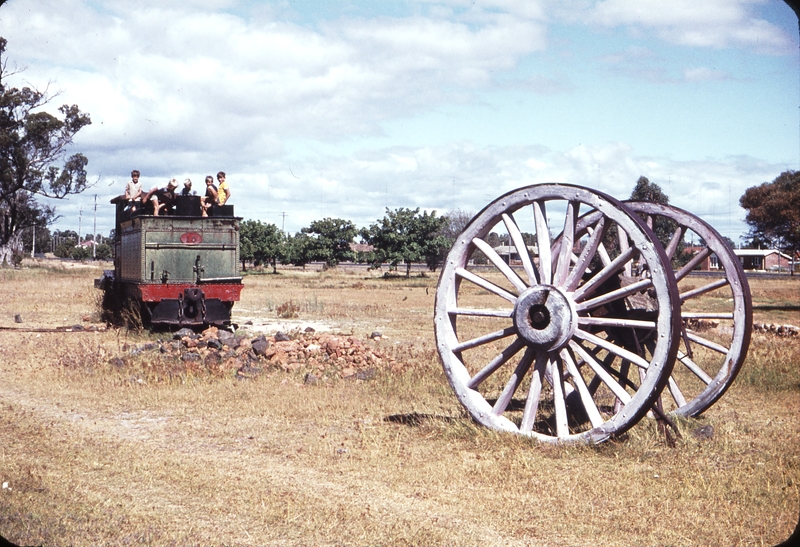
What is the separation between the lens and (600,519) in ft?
16.3

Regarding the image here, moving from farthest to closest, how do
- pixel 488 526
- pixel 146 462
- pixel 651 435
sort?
pixel 651 435, pixel 146 462, pixel 488 526

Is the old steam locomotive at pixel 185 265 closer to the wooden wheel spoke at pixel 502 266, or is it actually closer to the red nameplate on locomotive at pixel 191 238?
the red nameplate on locomotive at pixel 191 238

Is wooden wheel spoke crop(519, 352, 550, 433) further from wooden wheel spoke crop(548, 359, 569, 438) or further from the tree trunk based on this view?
the tree trunk

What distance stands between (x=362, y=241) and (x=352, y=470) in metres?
63.8

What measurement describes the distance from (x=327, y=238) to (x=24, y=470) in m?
66.7

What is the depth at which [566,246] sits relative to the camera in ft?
21.7

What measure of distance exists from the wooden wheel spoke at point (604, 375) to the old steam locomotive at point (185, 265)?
9.79 metres

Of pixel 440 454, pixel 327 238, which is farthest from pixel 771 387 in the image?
pixel 327 238

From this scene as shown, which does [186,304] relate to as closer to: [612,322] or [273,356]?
[273,356]

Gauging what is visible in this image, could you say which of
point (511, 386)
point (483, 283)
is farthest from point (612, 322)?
point (483, 283)

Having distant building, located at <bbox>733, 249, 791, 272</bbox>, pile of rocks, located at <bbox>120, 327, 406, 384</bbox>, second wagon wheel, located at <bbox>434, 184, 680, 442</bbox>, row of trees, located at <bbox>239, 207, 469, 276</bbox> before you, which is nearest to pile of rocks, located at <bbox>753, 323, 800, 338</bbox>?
pile of rocks, located at <bbox>120, 327, 406, 384</bbox>

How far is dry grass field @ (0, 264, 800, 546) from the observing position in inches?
187

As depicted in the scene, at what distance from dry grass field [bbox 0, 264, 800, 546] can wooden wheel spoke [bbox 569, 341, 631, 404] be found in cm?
46

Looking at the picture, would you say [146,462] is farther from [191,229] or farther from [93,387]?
[191,229]
